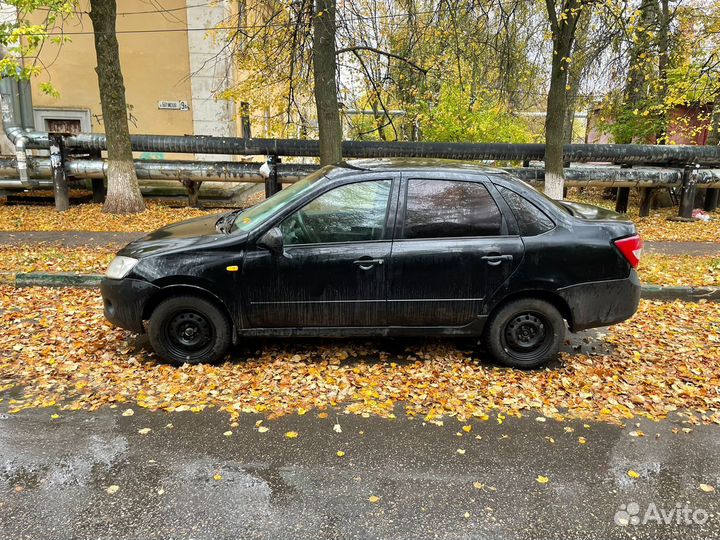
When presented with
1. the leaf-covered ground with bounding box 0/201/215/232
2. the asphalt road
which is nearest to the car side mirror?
the asphalt road

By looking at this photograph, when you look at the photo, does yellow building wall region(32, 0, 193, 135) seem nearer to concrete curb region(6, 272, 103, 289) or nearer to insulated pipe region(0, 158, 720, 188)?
insulated pipe region(0, 158, 720, 188)

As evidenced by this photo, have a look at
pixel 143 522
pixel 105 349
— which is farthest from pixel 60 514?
pixel 105 349

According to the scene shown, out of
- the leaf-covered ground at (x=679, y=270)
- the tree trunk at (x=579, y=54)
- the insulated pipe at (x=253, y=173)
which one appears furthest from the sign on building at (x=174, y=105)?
the leaf-covered ground at (x=679, y=270)

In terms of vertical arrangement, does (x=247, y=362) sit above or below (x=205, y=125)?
below

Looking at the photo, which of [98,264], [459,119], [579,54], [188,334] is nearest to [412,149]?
[459,119]

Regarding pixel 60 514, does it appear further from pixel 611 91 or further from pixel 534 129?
pixel 534 129

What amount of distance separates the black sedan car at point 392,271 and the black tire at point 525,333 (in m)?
0.01

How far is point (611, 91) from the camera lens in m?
14.5

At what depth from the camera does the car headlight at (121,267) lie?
4.27 metres

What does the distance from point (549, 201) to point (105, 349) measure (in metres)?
4.42

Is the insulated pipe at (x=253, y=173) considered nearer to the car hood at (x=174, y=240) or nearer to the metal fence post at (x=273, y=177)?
the metal fence post at (x=273, y=177)

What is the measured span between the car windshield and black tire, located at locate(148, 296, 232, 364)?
0.75m

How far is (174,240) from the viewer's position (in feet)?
14.4

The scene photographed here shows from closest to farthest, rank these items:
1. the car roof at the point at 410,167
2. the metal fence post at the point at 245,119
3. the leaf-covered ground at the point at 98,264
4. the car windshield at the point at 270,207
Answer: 1. the car windshield at the point at 270,207
2. the car roof at the point at 410,167
3. the leaf-covered ground at the point at 98,264
4. the metal fence post at the point at 245,119
